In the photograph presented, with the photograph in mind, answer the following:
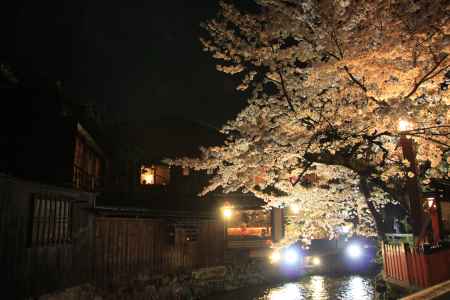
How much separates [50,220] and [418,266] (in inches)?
531

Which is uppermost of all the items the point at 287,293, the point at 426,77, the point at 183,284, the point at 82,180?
the point at 426,77

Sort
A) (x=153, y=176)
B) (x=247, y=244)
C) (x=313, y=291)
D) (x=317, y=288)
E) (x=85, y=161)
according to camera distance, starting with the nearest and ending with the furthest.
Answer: (x=85, y=161) → (x=313, y=291) → (x=317, y=288) → (x=153, y=176) → (x=247, y=244)

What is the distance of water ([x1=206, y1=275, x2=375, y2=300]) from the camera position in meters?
23.0

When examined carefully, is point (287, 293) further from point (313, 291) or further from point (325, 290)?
point (325, 290)

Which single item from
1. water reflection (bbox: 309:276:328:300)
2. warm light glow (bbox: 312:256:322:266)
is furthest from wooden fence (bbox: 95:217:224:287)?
warm light glow (bbox: 312:256:322:266)

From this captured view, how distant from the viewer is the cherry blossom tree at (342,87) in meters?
9.59

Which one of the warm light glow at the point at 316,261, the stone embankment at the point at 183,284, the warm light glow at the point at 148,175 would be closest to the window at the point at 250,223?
the stone embankment at the point at 183,284

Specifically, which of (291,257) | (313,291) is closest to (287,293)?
(313,291)

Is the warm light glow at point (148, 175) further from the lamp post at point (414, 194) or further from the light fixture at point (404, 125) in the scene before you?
the light fixture at point (404, 125)

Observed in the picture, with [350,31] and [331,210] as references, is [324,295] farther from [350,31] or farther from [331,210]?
[350,31]

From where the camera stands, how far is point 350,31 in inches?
405

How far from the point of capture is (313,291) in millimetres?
24719

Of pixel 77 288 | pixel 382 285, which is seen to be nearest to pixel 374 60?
pixel 382 285

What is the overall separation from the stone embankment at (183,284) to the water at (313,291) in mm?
994
